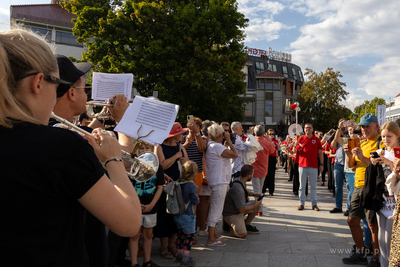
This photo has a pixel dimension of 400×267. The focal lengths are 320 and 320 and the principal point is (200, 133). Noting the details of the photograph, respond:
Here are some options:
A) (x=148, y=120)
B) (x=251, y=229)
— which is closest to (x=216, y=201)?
(x=251, y=229)

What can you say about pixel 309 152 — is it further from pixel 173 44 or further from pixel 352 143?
pixel 173 44

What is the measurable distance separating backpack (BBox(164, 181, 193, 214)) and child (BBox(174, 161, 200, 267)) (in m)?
0.12

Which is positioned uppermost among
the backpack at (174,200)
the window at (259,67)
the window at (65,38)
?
the window at (259,67)

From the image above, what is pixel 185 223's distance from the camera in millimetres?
4742

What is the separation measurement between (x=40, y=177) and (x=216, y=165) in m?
4.99

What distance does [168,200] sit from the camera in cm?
476

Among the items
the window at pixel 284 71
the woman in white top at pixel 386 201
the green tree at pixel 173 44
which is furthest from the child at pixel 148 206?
the window at pixel 284 71

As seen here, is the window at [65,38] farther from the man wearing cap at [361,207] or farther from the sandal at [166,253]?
the man wearing cap at [361,207]

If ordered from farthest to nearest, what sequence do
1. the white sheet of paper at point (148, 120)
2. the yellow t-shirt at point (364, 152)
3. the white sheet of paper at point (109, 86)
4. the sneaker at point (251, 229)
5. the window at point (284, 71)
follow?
the window at point (284, 71) < the sneaker at point (251, 229) < the yellow t-shirt at point (364, 152) < the white sheet of paper at point (109, 86) < the white sheet of paper at point (148, 120)

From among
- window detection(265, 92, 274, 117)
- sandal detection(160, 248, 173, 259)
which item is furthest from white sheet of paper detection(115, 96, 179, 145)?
window detection(265, 92, 274, 117)

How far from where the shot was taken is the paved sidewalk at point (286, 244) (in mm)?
4859

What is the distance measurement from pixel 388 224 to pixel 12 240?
4200mm

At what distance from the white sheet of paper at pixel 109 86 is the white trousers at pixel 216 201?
343 cm

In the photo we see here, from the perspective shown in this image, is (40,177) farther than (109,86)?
No
